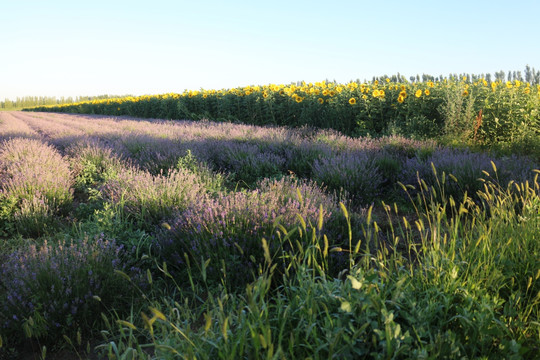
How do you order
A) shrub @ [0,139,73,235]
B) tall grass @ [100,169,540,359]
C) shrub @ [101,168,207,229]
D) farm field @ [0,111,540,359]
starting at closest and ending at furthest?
tall grass @ [100,169,540,359] < farm field @ [0,111,540,359] < shrub @ [101,168,207,229] < shrub @ [0,139,73,235]

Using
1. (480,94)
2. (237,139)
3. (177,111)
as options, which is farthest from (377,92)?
(177,111)

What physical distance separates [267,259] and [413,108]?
327 inches

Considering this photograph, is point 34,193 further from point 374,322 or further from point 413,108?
point 413,108

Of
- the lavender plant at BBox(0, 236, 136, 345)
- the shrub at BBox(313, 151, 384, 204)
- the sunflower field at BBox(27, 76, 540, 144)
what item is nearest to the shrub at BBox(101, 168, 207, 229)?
the lavender plant at BBox(0, 236, 136, 345)

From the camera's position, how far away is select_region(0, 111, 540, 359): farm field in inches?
62.0

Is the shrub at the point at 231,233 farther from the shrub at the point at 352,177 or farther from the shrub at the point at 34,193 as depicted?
the shrub at the point at 34,193

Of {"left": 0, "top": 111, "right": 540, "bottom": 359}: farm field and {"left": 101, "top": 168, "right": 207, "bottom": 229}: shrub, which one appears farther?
{"left": 101, "top": 168, "right": 207, "bottom": 229}: shrub

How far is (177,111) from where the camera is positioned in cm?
1883

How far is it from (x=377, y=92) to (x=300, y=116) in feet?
8.96

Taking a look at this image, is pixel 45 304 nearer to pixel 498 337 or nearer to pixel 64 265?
pixel 64 265

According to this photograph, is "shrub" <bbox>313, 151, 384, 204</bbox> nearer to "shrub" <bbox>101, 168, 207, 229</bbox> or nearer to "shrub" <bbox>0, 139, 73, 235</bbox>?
"shrub" <bbox>101, 168, 207, 229</bbox>

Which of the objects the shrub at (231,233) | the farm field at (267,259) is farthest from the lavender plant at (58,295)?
the shrub at (231,233)

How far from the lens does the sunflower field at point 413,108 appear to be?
7848 millimetres

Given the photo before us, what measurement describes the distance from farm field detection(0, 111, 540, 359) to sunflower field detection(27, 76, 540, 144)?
155 cm
